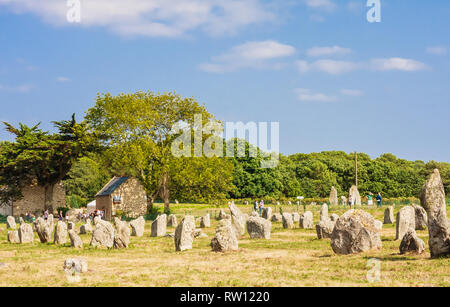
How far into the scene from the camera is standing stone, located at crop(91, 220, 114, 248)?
22.7m

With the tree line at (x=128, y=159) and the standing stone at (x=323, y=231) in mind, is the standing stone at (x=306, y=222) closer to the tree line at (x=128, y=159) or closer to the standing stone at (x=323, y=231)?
the standing stone at (x=323, y=231)

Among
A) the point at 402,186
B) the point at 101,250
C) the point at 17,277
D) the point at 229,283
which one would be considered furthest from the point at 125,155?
the point at 402,186

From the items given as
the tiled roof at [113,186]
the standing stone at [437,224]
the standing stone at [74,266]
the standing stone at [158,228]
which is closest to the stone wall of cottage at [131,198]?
the tiled roof at [113,186]

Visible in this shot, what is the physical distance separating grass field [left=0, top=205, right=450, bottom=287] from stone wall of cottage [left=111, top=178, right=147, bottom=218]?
2929 cm

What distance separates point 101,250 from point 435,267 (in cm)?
1326

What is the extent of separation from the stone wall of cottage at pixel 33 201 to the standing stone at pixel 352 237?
49506 millimetres

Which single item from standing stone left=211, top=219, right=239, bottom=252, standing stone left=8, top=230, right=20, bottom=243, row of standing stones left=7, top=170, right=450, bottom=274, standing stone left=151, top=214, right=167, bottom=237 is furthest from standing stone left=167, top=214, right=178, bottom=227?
standing stone left=211, top=219, right=239, bottom=252

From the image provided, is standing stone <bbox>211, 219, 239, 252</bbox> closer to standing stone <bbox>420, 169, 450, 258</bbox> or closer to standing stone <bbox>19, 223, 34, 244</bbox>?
standing stone <bbox>420, 169, 450, 258</bbox>

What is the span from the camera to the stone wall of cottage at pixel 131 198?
52.4 m

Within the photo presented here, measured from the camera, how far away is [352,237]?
58.9 ft

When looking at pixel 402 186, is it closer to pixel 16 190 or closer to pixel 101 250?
pixel 16 190

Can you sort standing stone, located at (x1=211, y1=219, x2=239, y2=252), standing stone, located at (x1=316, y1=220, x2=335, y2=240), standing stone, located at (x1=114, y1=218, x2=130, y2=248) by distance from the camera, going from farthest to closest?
standing stone, located at (x1=316, y1=220, x2=335, y2=240) → standing stone, located at (x1=114, y1=218, x2=130, y2=248) → standing stone, located at (x1=211, y1=219, x2=239, y2=252)

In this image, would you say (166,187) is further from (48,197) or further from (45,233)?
(45,233)

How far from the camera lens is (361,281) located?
41.5 ft
